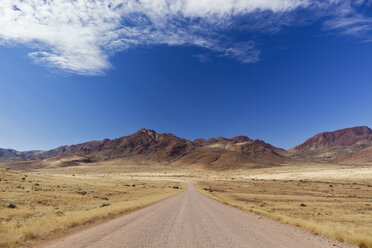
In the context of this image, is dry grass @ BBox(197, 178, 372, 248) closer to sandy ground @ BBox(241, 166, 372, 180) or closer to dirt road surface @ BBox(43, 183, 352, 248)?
dirt road surface @ BBox(43, 183, 352, 248)

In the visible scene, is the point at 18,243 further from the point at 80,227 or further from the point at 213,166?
the point at 213,166

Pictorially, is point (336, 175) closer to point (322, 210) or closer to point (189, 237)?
point (322, 210)

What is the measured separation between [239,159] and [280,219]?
18757 cm

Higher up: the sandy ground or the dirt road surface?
→ the sandy ground

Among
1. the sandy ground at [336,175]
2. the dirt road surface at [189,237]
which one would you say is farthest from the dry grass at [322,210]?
the sandy ground at [336,175]

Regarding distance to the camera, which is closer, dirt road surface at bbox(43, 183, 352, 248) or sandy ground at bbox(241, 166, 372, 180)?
dirt road surface at bbox(43, 183, 352, 248)

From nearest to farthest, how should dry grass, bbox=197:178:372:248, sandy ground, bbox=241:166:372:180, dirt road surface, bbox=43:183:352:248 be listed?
dirt road surface, bbox=43:183:352:248 < dry grass, bbox=197:178:372:248 < sandy ground, bbox=241:166:372:180

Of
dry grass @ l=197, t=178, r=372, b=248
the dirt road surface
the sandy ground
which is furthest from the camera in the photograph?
the sandy ground

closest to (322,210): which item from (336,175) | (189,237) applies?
(189,237)

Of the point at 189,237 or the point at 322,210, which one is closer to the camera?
the point at 189,237

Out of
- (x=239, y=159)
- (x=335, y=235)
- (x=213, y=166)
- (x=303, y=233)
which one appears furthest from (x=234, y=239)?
(x=239, y=159)

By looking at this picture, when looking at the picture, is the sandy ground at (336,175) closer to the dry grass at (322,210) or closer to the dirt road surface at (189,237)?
the dry grass at (322,210)

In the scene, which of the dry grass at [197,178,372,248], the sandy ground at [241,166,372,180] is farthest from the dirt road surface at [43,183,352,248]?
the sandy ground at [241,166,372,180]

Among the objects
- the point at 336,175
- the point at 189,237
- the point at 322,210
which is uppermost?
the point at 336,175
